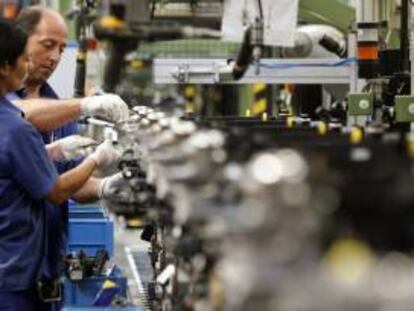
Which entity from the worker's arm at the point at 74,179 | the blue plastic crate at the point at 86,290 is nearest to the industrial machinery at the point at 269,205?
the worker's arm at the point at 74,179

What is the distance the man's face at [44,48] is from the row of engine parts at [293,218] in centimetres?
195

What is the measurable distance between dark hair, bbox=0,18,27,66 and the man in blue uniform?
33 centimetres

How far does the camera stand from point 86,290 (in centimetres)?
523

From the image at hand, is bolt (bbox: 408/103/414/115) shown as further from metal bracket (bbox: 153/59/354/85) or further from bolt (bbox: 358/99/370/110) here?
metal bracket (bbox: 153/59/354/85)

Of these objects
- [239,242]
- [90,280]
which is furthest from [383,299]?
[90,280]

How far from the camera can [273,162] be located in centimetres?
145

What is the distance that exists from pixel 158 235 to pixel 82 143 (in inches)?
17.4

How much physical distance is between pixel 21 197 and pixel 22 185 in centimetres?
7

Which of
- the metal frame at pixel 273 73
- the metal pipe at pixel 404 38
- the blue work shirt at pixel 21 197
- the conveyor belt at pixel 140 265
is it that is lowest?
the conveyor belt at pixel 140 265

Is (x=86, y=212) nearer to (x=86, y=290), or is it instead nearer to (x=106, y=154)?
(x=86, y=290)

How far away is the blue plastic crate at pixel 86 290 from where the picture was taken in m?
5.21

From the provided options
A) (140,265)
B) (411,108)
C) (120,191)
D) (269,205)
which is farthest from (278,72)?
(269,205)

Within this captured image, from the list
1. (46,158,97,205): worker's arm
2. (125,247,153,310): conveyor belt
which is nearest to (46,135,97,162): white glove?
(46,158,97,205): worker's arm

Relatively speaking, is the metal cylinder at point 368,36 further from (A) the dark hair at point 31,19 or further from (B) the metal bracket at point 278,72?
(A) the dark hair at point 31,19
